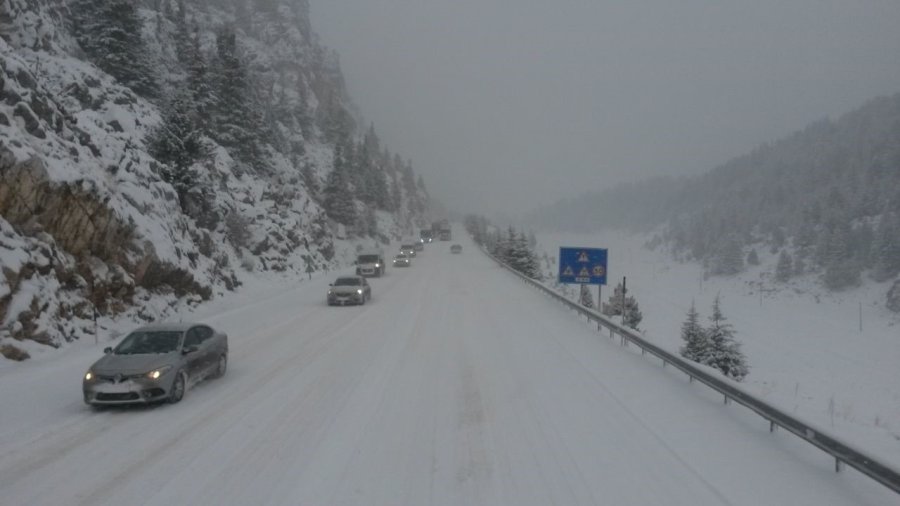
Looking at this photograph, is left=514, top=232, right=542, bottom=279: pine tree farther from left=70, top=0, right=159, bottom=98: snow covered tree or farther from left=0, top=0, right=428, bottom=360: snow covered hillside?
left=70, top=0, right=159, bottom=98: snow covered tree

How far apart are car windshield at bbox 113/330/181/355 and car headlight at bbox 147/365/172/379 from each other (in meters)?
0.81

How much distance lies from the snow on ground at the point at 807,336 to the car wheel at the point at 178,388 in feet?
36.0

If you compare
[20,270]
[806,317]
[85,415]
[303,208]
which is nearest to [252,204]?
[303,208]

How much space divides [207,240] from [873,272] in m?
94.0

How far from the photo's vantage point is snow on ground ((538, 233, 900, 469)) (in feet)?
88.8

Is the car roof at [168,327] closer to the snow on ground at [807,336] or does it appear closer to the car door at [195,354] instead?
the car door at [195,354]

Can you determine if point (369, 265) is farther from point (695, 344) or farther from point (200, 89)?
point (695, 344)

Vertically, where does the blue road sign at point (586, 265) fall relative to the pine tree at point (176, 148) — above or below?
below

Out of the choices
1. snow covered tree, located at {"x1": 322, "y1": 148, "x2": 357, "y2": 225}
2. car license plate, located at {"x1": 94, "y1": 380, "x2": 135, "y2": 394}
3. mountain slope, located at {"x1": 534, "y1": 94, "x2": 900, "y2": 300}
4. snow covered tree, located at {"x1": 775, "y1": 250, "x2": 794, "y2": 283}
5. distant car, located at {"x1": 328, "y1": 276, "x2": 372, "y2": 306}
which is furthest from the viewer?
snow covered tree, located at {"x1": 775, "y1": 250, "x2": 794, "y2": 283}

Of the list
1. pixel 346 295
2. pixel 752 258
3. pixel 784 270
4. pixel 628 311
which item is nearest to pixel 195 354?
pixel 346 295

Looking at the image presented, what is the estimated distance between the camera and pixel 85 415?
31.2ft

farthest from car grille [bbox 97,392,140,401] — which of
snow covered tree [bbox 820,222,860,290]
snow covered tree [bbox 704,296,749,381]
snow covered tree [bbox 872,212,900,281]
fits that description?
snow covered tree [bbox 820,222,860,290]

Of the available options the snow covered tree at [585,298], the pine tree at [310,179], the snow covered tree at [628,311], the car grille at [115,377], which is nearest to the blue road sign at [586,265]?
the snow covered tree at [585,298]

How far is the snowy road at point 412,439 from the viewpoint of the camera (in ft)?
20.7
